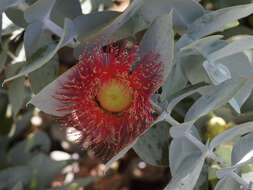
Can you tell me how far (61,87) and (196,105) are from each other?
26 centimetres

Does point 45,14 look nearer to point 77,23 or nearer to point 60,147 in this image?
point 77,23

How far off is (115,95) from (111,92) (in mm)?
12

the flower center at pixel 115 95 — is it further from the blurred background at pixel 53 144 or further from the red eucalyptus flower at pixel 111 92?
the blurred background at pixel 53 144

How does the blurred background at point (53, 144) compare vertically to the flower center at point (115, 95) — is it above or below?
below

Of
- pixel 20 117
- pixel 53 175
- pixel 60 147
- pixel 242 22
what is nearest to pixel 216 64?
pixel 242 22

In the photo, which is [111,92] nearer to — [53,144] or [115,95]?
[115,95]

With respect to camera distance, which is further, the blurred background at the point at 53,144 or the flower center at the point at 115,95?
the blurred background at the point at 53,144

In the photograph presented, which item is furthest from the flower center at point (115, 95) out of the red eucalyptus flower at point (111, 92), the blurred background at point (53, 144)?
the blurred background at point (53, 144)

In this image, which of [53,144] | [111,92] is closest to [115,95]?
[111,92]

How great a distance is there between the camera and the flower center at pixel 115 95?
30.0 inches

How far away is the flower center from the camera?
0.76m

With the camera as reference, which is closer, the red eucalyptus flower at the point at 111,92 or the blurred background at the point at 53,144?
the red eucalyptus flower at the point at 111,92

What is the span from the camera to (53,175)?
1.30 m

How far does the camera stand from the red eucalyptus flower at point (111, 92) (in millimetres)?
731
